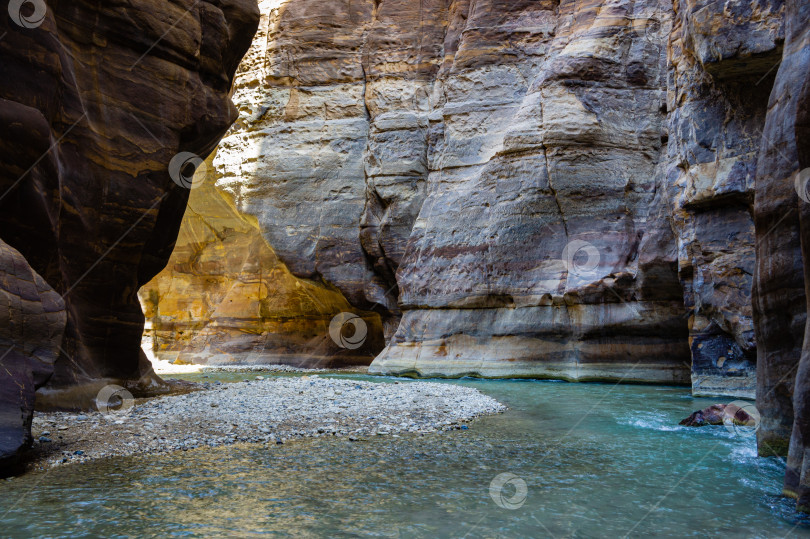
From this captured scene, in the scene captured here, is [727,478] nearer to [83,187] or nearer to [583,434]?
[583,434]

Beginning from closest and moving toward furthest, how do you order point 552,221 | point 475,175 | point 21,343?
point 21,343 < point 552,221 < point 475,175

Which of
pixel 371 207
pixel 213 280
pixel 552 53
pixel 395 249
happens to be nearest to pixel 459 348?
pixel 395 249

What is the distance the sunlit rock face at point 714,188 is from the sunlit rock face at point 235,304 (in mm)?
15089

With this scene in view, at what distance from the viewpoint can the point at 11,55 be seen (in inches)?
337

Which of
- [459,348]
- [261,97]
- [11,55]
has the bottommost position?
[459,348]

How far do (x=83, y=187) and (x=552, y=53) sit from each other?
16262 millimetres

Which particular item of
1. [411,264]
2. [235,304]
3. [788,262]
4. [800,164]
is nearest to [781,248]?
[788,262]

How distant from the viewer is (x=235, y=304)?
95.1ft

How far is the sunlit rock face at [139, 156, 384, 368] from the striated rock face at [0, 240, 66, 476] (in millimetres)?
19213

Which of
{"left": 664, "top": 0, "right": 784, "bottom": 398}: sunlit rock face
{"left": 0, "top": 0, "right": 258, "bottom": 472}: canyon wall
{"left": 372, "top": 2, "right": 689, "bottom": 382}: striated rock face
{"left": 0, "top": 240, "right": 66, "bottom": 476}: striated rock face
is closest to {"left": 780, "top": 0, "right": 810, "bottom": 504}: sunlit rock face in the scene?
{"left": 664, "top": 0, "right": 784, "bottom": 398}: sunlit rock face

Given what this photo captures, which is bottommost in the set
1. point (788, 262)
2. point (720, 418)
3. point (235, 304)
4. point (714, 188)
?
point (720, 418)

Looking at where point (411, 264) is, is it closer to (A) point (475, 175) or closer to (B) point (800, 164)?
(A) point (475, 175)

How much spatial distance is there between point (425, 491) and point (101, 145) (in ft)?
29.9

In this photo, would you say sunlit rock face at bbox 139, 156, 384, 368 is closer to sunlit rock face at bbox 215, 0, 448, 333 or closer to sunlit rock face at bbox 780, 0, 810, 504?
sunlit rock face at bbox 215, 0, 448, 333
